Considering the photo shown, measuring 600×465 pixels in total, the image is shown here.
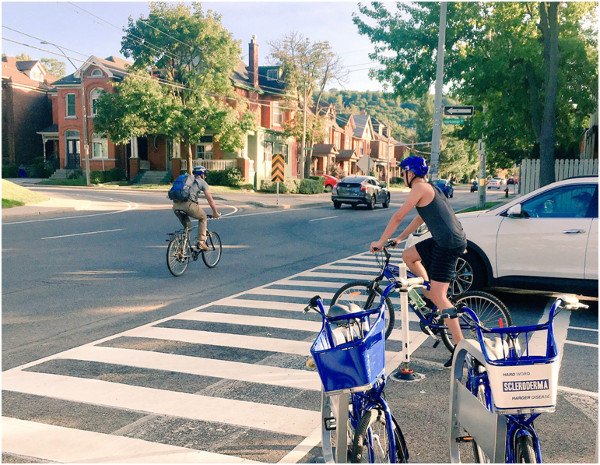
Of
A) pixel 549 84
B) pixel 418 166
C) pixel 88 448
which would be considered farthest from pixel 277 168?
pixel 88 448

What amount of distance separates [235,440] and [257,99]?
5059 cm

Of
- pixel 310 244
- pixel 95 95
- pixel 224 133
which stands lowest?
pixel 310 244

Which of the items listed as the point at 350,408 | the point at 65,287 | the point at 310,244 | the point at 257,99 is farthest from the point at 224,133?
the point at 350,408

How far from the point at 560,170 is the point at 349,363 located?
846 inches

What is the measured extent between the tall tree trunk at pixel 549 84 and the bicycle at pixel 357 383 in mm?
18131

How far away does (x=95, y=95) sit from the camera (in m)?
47.2

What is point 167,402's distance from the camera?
15.3ft

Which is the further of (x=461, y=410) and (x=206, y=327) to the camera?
(x=206, y=327)

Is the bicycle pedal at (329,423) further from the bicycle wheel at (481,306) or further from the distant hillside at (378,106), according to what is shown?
the distant hillside at (378,106)

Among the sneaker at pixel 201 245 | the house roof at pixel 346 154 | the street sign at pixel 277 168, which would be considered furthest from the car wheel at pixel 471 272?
the house roof at pixel 346 154

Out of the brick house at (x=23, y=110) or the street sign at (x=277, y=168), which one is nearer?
the street sign at (x=277, y=168)

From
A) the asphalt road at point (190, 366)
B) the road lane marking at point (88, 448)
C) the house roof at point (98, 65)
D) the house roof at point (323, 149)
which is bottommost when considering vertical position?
the asphalt road at point (190, 366)

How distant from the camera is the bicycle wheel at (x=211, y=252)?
444 inches

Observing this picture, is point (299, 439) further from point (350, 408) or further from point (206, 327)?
point (206, 327)
